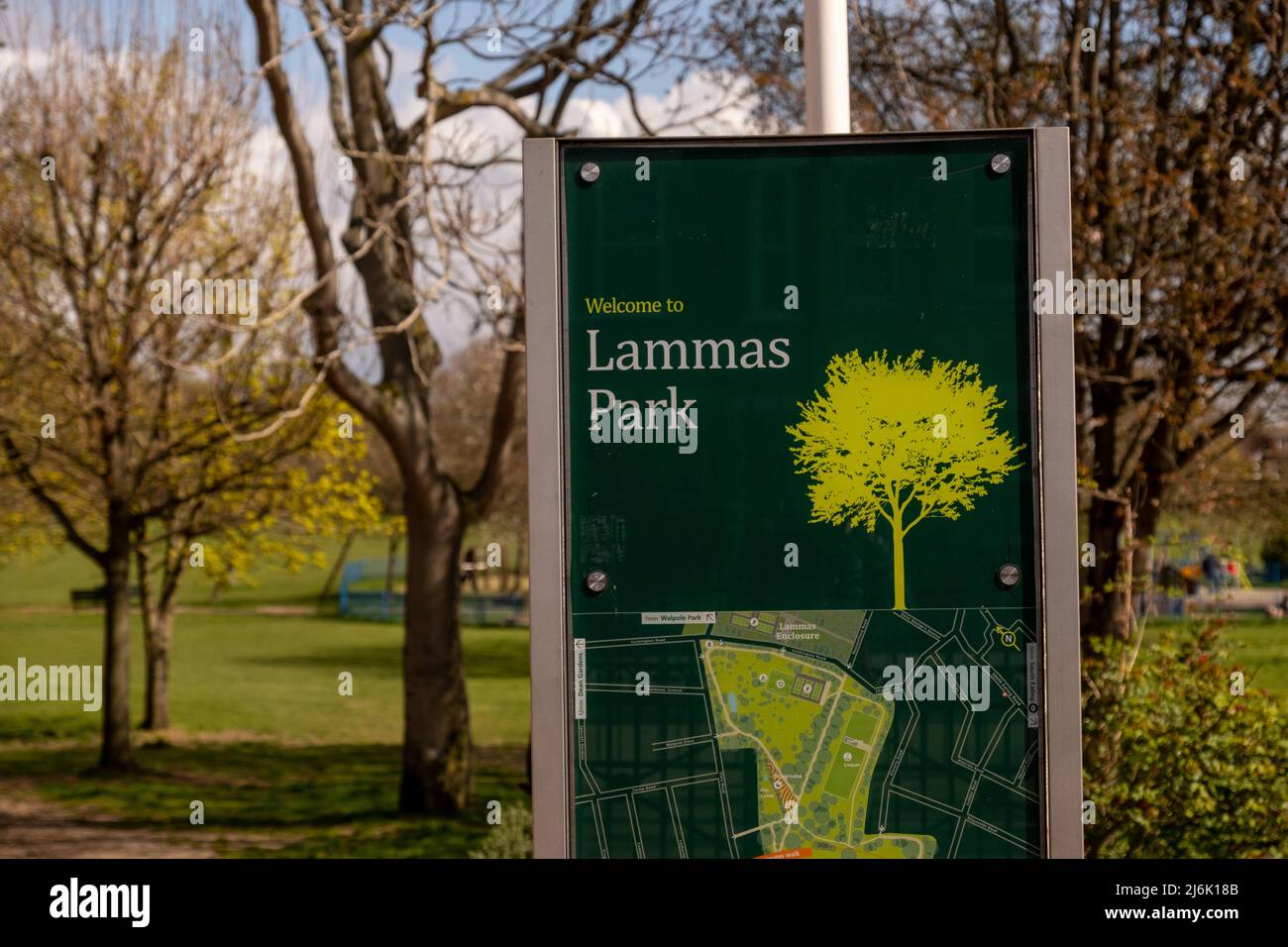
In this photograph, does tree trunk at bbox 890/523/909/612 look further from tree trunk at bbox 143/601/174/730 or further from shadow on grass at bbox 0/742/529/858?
tree trunk at bbox 143/601/174/730

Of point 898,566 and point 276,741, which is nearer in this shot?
point 898,566

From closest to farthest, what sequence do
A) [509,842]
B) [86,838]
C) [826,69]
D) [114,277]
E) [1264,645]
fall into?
[826,69] < [509,842] < [86,838] < [114,277] < [1264,645]

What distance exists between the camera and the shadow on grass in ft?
37.5

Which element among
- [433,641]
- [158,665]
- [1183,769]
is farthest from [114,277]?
[1183,769]

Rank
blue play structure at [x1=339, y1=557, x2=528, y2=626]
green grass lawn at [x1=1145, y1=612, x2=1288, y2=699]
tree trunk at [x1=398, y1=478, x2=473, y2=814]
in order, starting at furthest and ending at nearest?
blue play structure at [x1=339, y1=557, x2=528, y2=626] → green grass lawn at [x1=1145, y1=612, x2=1288, y2=699] → tree trunk at [x1=398, y1=478, x2=473, y2=814]

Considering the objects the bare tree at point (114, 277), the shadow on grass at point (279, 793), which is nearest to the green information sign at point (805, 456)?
the shadow on grass at point (279, 793)

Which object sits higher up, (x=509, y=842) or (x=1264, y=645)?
(x=509, y=842)

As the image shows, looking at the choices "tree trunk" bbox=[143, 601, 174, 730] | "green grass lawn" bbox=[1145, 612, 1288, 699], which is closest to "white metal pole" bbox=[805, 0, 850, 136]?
"green grass lawn" bbox=[1145, 612, 1288, 699]

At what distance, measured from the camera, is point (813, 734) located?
11.7 ft

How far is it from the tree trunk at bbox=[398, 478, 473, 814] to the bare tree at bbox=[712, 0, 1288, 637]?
5817 millimetres

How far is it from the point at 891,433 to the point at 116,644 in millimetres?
12674

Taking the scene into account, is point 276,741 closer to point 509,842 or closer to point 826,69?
point 509,842

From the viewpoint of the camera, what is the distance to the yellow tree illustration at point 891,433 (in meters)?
3.46
